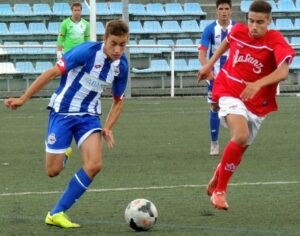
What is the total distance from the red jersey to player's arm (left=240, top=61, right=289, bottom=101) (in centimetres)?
16

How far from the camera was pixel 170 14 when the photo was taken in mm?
28531

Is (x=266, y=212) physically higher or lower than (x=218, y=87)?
lower

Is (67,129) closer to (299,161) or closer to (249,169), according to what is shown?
(249,169)

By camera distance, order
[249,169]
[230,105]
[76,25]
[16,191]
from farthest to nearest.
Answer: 1. [76,25]
2. [249,169]
3. [16,191]
4. [230,105]

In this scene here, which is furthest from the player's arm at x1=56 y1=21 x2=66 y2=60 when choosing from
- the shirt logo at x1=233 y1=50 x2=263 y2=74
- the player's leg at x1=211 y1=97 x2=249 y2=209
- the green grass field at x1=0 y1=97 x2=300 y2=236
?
Answer: the player's leg at x1=211 y1=97 x2=249 y2=209

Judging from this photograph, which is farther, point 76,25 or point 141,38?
point 141,38

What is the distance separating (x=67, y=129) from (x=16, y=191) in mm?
1894

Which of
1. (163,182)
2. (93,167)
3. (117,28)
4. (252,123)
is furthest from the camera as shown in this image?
(163,182)

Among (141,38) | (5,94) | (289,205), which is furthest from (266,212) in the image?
(141,38)

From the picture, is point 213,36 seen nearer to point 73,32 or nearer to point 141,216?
point 141,216

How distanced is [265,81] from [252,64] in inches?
25.0

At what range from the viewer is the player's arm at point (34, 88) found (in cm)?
726

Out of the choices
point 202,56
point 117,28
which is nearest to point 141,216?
point 117,28

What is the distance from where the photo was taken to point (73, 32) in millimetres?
19125
